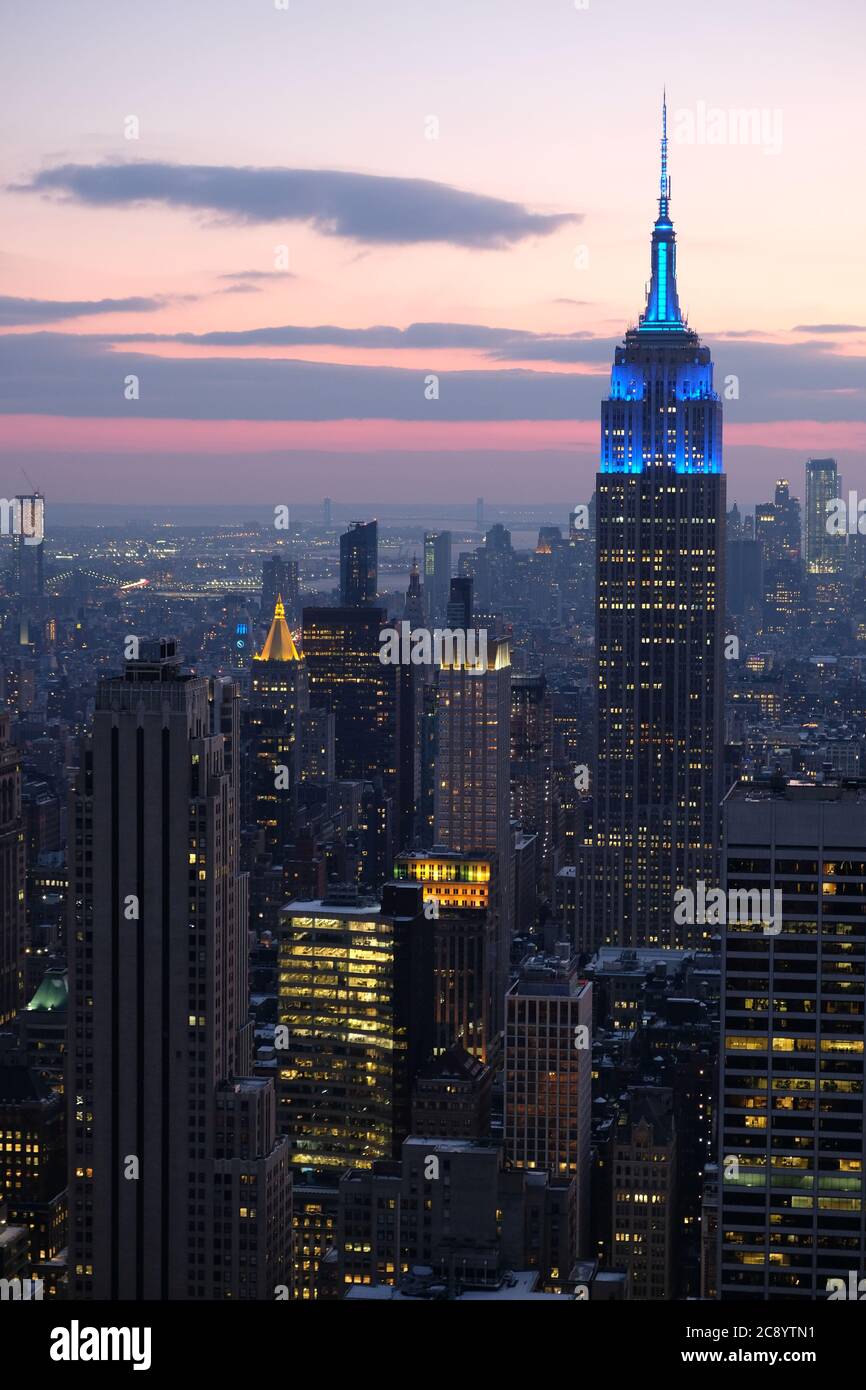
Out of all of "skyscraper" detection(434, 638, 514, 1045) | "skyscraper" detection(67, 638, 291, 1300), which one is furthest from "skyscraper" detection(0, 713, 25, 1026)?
"skyscraper" detection(67, 638, 291, 1300)

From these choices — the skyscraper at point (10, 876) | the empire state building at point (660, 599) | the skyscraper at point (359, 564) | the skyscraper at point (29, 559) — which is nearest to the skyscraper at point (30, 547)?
the skyscraper at point (29, 559)

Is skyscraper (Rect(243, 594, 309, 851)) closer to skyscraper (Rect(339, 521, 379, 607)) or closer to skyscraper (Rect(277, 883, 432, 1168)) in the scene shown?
skyscraper (Rect(339, 521, 379, 607))

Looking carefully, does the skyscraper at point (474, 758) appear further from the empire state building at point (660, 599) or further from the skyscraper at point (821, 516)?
the skyscraper at point (821, 516)

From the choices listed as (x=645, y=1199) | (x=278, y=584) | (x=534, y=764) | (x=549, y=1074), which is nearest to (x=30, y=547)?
(x=549, y=1074)

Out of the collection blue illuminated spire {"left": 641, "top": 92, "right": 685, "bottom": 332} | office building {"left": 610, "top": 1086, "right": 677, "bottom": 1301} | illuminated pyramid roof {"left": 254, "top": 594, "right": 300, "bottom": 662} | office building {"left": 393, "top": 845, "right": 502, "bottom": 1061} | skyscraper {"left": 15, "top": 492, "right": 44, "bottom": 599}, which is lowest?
office building {"left": 610, "top": 1086, "right": 677, "bottom": 1301}

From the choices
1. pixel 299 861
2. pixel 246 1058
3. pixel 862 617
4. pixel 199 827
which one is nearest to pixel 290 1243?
pixel 246 1058
